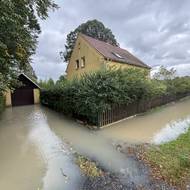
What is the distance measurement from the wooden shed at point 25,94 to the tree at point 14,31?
13242 mm

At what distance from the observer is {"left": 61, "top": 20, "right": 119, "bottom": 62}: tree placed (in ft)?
120

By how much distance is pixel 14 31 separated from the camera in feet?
23.7

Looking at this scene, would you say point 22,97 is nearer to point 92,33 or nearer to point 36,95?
point 36,95

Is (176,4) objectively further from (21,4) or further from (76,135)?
(76,135)

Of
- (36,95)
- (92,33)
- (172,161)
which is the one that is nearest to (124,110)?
(172,161)

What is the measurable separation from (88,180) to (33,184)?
1.29 meters

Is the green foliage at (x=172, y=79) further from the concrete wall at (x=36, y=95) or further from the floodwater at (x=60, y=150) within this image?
the concrete wall at (x=36, y=95)

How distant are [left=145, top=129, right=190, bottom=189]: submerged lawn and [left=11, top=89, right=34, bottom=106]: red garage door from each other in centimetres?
1966

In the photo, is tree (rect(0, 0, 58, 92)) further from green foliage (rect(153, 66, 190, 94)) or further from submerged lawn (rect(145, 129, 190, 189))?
green foliage (rect(153, 66, 190, 94))

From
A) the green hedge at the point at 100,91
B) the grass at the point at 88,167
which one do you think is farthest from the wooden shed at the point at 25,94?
the grass at the point at 88,167

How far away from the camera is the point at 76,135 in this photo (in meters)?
8.95

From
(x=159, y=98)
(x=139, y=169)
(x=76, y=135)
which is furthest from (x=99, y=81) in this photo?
(x=159, y=98)

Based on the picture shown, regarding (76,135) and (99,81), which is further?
(99,81)

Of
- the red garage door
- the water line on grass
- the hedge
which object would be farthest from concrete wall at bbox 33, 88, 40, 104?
the water line on grass
